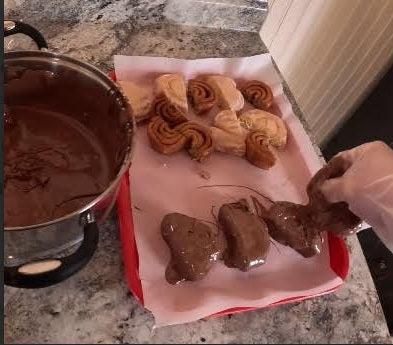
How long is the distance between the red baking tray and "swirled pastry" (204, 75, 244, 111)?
246 mm

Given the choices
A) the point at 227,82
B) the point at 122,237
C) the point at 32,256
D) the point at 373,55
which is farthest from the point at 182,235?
the point at 373,55

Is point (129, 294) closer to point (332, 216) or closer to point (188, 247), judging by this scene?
point (188, 247)

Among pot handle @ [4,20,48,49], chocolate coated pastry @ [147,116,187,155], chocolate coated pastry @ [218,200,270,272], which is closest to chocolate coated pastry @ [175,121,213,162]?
chocolate coated pastry @ [147,116,187,155]

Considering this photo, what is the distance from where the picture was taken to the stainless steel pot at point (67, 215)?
0.59m

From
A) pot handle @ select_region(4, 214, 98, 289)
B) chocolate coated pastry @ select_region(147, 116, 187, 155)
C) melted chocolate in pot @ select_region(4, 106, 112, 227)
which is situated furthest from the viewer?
chocolate coated pastry @ select_region(147, 116, 187, 155)

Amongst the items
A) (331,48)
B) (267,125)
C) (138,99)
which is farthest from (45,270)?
(331,48)

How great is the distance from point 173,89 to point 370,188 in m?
0.38

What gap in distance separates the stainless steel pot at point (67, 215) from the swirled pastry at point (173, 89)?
189mm

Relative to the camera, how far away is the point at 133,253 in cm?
77

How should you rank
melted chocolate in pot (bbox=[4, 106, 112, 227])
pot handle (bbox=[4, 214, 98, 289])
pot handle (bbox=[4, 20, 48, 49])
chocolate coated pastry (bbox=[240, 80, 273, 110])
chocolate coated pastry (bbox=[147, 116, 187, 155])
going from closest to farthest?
pot handle (bbox=[4, 214, 98, 289]) < melted chocolate in pot (bbox=[4, 106, 112, 227]) < pot handle (bbox=[4, 20, 48, 49]) < chocolate coated pastry (bbox=[147, 116, 187, 155]) < chocolate coated pastry (bbox=[240, 80, 273, 110])

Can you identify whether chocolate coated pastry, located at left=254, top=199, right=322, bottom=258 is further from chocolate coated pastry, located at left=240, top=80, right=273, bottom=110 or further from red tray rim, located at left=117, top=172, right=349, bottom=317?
chocolate coated pastry, located at left=240, top=80, right=273, bottom=110

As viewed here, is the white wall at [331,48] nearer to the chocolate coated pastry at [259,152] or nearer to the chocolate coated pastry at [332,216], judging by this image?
the chocolate coated pastry at [259,152]

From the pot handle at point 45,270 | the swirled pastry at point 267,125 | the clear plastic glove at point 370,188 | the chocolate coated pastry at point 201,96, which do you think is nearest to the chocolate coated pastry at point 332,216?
the clear plastic glove at point 370,188

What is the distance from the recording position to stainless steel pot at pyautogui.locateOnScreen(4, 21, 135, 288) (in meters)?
0.59
